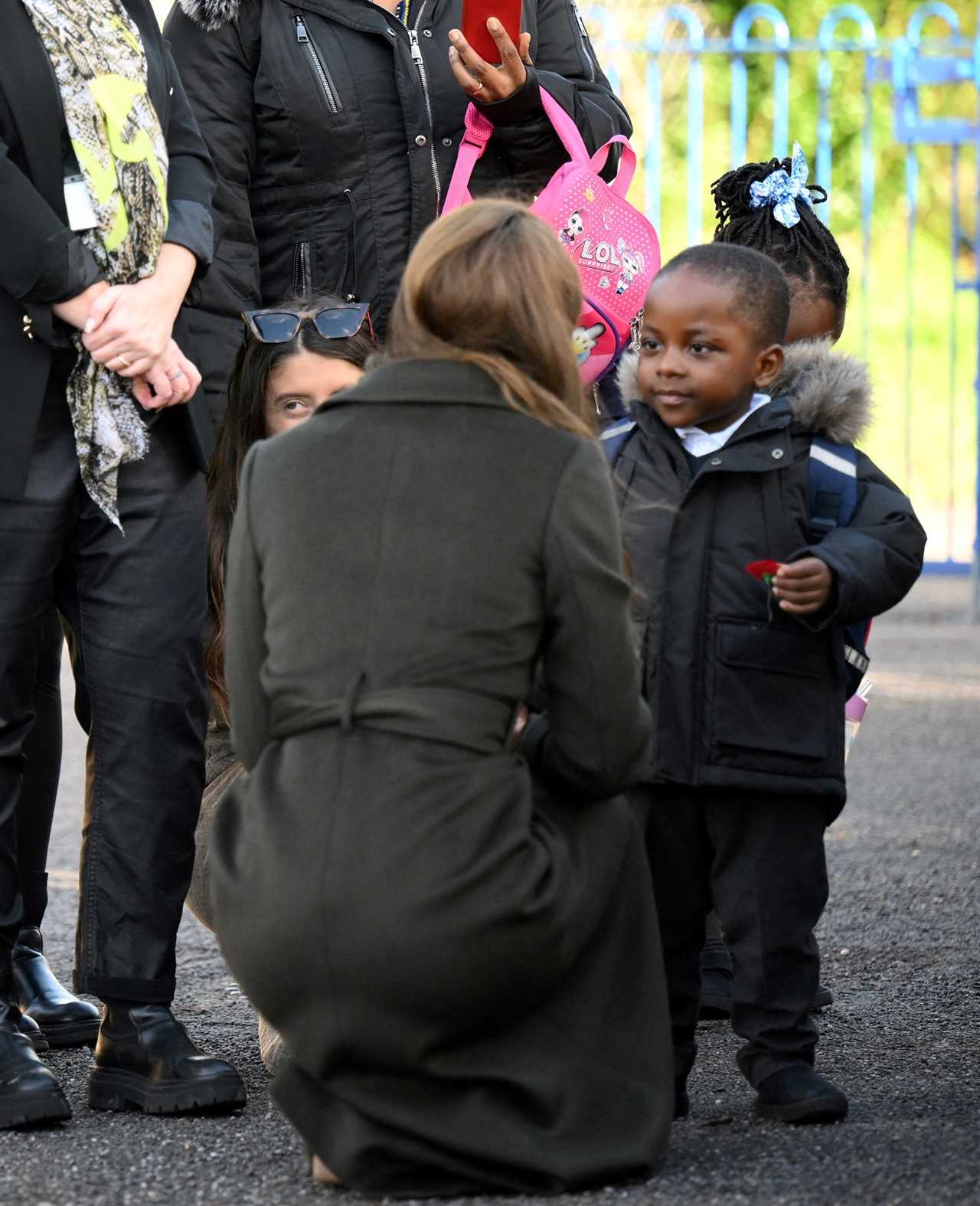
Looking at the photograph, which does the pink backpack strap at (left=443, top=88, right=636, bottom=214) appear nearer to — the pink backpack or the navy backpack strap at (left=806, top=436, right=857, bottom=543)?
the pink backpack

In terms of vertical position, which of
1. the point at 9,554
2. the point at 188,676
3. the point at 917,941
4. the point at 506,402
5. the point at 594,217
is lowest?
the point at 917,941

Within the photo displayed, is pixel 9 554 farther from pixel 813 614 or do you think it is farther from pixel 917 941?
pixel 917 941

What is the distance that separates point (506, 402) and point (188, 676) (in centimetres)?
86

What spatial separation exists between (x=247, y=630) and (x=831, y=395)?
1.00 meters

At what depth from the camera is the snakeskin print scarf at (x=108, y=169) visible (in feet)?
9.75

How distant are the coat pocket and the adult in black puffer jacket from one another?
1.11 m

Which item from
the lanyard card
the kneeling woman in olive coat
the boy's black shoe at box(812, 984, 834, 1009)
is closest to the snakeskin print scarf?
the lanyard card

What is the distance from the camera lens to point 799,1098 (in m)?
2.88

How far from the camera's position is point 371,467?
2.57m

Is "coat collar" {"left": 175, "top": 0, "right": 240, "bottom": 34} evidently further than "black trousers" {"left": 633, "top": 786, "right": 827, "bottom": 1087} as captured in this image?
Yes

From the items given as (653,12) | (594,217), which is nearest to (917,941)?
(594,217)

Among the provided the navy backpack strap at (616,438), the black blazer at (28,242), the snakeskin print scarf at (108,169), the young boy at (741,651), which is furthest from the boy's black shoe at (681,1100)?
the black blazer at (28,242)

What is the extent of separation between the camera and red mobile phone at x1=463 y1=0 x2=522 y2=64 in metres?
3.42

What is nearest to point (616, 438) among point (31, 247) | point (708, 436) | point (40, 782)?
point (708, 436)
